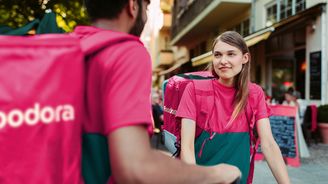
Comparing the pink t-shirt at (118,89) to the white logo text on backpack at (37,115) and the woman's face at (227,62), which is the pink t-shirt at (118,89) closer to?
the white logo text on backpack at (37,115)

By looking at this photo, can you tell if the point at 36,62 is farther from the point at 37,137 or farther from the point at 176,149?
the point at 176,149

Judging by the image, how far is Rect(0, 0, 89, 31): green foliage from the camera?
9.88 m

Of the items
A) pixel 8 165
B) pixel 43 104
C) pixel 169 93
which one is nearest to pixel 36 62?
pixel 43 104

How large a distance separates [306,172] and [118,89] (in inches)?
295

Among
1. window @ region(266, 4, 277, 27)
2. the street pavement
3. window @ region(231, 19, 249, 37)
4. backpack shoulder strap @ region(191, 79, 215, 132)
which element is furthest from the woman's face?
window @ region(231, 19, 249, 37)

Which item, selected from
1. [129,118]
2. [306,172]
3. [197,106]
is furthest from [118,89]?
[306,172]

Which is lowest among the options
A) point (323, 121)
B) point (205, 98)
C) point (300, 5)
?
point (323, 121)

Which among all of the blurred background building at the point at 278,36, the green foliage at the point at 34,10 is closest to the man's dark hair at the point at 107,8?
the green foliage at the point at 34,10

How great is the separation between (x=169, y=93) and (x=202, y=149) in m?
0.67

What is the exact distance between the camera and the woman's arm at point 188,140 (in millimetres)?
2317

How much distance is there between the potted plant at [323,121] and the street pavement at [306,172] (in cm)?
Result: 164

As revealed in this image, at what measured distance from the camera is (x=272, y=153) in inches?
100

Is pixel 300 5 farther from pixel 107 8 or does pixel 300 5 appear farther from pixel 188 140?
pixel 107 8

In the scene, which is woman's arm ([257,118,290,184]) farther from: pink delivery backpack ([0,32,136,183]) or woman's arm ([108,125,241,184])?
pink delivery backpack ([0,32,136,183])
